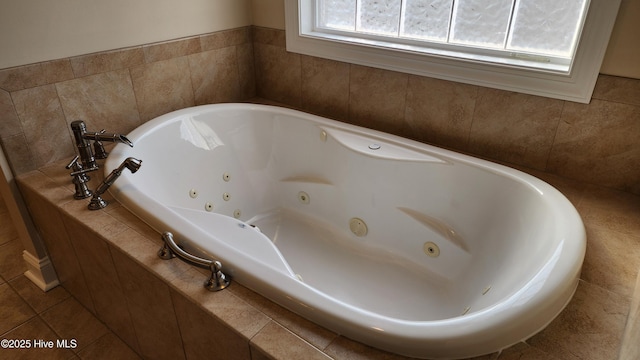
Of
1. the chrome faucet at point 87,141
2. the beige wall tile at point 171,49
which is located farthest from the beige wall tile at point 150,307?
the beige wall tile at point 171,49

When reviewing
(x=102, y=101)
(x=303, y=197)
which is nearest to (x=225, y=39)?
(x=102, y=101)

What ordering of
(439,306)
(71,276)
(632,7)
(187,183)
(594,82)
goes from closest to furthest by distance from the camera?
(632,7) < (594,82) < (439,306) < (71,276) < (187,183)

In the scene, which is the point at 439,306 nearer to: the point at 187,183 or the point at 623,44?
the point at 623,44

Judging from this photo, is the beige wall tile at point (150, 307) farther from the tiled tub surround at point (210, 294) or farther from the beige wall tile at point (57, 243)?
the beige wall tile at point (57, 243)

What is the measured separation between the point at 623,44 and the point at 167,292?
153 centimetres

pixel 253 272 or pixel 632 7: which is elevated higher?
pixel 632 7

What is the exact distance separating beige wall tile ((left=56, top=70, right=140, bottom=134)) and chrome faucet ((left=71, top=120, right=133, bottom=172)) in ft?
0.71

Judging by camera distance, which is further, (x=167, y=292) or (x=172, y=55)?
(x=172, y=55)

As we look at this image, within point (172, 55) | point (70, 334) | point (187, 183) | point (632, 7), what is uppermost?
point (632, 7)

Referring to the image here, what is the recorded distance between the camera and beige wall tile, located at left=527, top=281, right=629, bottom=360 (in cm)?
86

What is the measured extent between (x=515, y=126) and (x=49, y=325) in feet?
6.44

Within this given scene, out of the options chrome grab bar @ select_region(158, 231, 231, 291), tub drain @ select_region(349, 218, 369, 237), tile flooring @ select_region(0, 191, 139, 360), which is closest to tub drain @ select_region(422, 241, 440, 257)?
tub drain @ select_region(349, 218, 369, 237)

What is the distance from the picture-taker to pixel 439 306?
1.49 meters

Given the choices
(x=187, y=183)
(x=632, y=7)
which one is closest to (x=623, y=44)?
(x=632, y=7)
